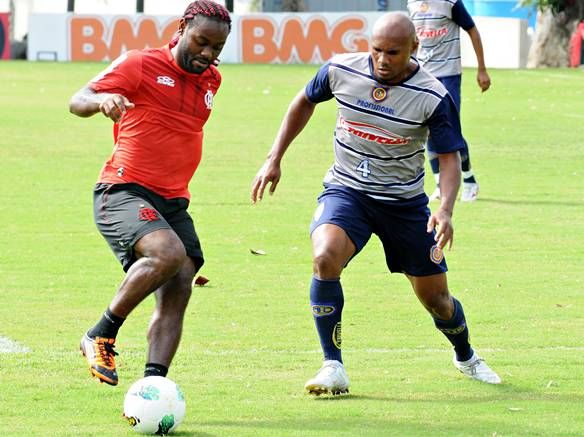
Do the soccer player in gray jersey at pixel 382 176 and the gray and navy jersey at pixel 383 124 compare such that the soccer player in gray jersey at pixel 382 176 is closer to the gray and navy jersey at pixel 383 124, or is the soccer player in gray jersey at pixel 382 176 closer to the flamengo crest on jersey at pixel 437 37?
the gray and navy jersey at pixel 383 124

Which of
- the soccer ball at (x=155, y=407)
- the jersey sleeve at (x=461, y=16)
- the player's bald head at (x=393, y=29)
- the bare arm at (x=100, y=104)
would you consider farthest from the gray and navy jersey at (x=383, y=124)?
the jersey sleeve at (x=461, y=16)

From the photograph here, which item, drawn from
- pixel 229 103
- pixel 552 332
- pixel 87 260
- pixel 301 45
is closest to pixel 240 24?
pixel 301 45

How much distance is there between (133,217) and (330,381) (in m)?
1.32

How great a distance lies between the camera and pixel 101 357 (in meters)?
6.81

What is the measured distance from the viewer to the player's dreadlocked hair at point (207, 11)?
7.09m

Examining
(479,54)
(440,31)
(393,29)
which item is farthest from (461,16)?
(393,29)

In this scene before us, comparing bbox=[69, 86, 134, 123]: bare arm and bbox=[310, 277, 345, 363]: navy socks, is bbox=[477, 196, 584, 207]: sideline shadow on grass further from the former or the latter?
bbox=[69, 86, 134, 123]: bare arm

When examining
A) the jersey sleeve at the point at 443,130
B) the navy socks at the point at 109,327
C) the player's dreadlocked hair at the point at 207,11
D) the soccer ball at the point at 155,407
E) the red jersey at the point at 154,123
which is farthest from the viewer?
the jersey sleeve at the point at 443,130

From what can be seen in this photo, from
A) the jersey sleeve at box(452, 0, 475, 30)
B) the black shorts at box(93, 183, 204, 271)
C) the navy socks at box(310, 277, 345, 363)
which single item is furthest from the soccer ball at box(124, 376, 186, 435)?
the jersey sleeve at box(452, 0, 475, 30)

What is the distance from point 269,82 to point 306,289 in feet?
81.8

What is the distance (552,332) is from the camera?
9039 millimetres

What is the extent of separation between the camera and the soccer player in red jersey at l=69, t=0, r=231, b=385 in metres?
6.95

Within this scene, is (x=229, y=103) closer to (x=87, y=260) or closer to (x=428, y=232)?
(x=87, y=260)

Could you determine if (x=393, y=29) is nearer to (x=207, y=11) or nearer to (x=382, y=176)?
(x=382, y=176)
